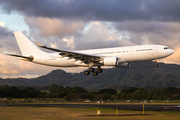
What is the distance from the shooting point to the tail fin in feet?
205

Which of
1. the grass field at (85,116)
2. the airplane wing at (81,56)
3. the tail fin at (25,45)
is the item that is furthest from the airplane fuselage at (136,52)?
the tail fin at (25,45)

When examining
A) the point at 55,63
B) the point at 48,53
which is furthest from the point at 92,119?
the point at 48,53

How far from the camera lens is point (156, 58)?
4869 centimetres

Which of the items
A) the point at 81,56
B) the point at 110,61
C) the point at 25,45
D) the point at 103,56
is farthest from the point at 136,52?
the point at 25,45

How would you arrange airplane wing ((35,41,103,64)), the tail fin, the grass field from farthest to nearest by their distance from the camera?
1. the tail fin
2. airplane wing ((35,41,103,64))
3. the grass field

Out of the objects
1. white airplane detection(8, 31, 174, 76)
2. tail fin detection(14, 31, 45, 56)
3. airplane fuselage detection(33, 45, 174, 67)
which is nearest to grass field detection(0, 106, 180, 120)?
white airplane detection(8, 31, 174, 76)

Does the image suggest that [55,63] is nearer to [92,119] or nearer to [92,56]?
[92,56]

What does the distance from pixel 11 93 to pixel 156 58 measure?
3229 inches

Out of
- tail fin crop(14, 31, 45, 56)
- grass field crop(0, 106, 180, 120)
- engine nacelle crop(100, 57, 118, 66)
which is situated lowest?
Answer: grass field crop(0, 106, 180, 120)

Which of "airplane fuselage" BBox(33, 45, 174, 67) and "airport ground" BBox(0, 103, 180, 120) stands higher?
"airplane fuselage" BBox(33, 45, 174, 67)

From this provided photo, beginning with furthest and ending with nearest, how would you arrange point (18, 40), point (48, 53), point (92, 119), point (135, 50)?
point (18, 40)
point (48, 53)
point (135, 50)
point (92, 119)

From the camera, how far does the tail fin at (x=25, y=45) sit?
6241 cm

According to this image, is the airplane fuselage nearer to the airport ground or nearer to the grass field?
the airport ground

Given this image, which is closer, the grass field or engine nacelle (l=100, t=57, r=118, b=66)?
the grass field
